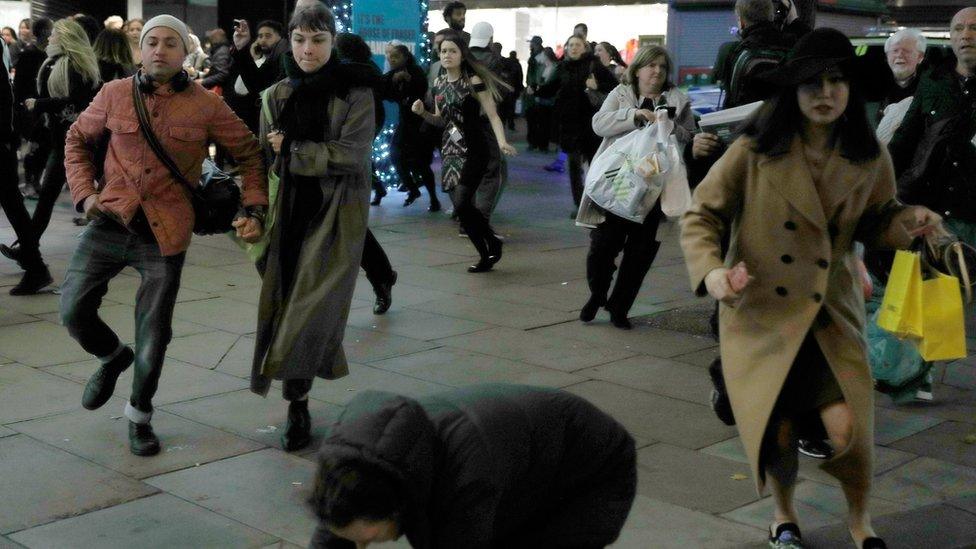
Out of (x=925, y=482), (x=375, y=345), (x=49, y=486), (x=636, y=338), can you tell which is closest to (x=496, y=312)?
(x=636, y=338)

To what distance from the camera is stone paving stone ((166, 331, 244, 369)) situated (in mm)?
6859

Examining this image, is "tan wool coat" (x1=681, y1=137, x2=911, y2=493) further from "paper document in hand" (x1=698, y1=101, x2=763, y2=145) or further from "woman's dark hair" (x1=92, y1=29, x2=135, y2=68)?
"woman's dark hair" (x1=92, y1=29, x2=135, y2=68)

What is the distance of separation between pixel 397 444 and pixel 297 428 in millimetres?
2943

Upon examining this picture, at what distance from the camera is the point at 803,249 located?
420cm

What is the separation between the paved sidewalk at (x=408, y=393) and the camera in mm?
4523

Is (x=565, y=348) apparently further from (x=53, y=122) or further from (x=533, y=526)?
(x=53, y=122)

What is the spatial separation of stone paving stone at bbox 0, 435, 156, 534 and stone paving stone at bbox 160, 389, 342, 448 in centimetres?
71

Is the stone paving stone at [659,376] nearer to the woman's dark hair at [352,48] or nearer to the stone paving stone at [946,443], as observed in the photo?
the stone paving stone at [946,443]

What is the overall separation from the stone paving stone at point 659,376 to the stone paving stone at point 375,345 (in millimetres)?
1080

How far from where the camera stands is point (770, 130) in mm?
4254

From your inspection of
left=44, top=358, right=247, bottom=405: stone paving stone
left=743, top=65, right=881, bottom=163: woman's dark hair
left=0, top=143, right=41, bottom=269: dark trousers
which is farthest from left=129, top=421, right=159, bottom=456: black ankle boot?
left=0, top=143, right=41, bottom=269: dark trousers

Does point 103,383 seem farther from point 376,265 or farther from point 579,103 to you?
point 579,103

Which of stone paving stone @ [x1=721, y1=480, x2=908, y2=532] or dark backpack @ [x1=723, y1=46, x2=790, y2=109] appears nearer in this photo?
stone paving stone @ [x1=721, y1=480, x2=908, y2=532]

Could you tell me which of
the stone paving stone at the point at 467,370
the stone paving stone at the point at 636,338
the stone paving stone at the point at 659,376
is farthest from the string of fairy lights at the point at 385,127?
the stone paving stone at the point at 659,376
